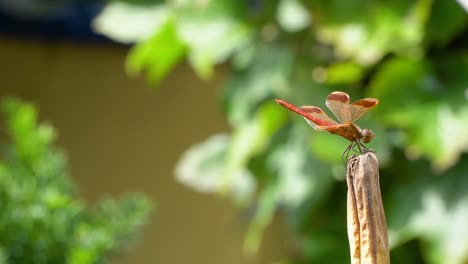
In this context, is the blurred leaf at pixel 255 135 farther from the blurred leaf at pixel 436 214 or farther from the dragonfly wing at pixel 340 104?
the dragonfly wing at pixel 340 104

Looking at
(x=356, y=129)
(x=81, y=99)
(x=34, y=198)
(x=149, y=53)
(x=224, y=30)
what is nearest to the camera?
(x=356, y=129)

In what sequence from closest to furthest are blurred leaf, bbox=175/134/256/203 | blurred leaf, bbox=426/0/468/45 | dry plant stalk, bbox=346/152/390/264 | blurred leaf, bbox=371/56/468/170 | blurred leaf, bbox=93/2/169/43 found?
dry plant stalk, bbox=346/152/390/264 → blurred leaf, bbox=371/56/468/170 → blurred leaf, bbox=426/0/468/45 → blurred leaf, bbox=93/2/169/43 → blurred leaf, bbox=175/134/256/203

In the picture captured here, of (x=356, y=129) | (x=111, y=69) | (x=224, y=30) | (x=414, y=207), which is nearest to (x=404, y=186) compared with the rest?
(x=414, y=207)

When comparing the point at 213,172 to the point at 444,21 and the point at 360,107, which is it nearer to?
the point at 444,21

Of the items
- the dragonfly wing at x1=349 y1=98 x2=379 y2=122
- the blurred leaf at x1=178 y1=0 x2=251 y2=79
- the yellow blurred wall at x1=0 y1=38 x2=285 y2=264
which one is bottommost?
the dragonfly wing at x1=349 y1=98 x2=379 y2=122

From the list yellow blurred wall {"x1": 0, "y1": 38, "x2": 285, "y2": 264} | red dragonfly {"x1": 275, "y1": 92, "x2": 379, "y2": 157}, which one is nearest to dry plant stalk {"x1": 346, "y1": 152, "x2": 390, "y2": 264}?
red dragonfly {"x1": 275, "y1": 92, "x2": 379, "y2": 157}

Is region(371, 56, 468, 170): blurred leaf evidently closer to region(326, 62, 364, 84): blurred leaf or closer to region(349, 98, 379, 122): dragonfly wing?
region(326, 62, 364, 84): blurred leaf

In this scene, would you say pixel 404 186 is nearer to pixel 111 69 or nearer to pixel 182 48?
pixel 182 48
